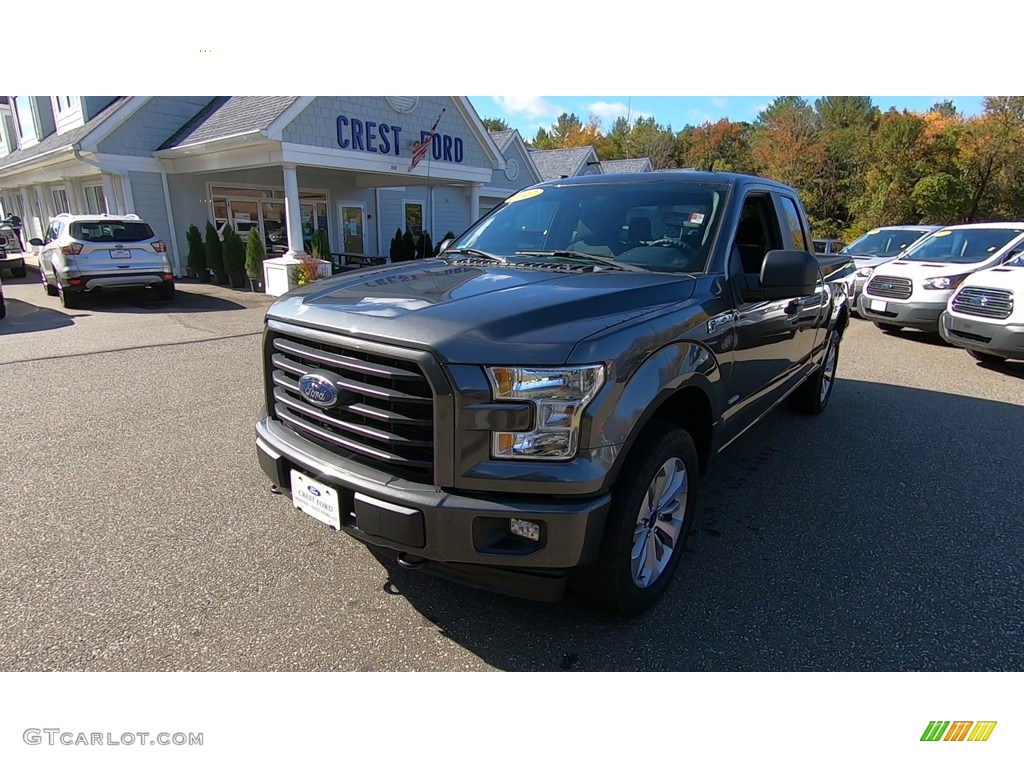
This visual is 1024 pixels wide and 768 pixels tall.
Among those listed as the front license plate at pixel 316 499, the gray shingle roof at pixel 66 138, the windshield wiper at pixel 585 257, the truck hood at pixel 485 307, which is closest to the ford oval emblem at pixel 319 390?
the truck hood at pixel 485 307

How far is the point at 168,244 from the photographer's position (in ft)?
50.5

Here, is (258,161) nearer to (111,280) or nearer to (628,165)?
(111,280)

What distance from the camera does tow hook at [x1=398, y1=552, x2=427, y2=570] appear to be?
224 centimetres

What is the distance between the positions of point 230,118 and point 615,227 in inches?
560

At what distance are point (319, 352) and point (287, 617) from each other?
1.19 meters

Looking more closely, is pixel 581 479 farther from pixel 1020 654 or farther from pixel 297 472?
pixel 1020 654

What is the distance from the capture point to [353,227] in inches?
746

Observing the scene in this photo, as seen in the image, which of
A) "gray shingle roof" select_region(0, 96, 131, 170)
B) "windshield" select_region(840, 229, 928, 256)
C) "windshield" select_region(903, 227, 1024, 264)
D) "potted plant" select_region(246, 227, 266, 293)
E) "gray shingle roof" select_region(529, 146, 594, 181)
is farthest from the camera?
"gray shingle roof" select_region(529, 146, 594, 181)

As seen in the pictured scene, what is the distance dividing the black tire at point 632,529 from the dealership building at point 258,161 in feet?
34.4

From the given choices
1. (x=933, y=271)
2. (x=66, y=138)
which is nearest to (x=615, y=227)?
(x=933, y=271)

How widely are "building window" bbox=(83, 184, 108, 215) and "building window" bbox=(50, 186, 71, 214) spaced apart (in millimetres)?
1987

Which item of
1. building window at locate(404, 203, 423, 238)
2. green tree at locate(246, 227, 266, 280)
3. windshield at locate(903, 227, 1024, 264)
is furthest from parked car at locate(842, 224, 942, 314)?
building window at locate(404, 203, 423, 238)

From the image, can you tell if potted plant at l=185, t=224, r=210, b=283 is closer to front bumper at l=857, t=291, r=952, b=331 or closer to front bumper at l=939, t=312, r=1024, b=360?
front bumper at l=857, t=291, r=952, b=331

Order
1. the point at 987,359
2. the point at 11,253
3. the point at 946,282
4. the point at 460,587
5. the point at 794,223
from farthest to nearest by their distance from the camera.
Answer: the point at 11,253 < the point at 946,282 < the point at 987,359 < the point at 794,223 < the point at 460,587
